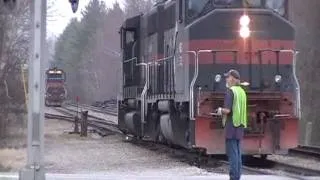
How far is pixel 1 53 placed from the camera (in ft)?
86.6

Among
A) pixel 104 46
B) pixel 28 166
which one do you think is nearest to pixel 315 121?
pixel 28 166

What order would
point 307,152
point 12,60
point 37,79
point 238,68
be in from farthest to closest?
point 12,60 → point 307,152 → point 238,68 → point 37,79

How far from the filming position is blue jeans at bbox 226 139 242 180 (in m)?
11.2

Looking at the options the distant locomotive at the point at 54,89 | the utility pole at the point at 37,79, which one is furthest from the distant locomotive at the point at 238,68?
the distant locomotive at the point at 54,89

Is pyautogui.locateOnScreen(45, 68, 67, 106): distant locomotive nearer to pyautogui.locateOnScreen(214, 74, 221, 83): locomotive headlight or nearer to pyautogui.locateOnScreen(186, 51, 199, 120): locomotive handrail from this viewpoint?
pyautogui.locateOnScreen(186, 51, 199, 120): locomotive handrail

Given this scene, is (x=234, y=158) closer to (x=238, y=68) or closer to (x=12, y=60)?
(x=238, y=68)

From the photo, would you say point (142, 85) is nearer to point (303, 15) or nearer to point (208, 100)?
point (208, 100)

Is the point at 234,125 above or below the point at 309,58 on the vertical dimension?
below

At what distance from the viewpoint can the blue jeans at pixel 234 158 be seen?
442 inches

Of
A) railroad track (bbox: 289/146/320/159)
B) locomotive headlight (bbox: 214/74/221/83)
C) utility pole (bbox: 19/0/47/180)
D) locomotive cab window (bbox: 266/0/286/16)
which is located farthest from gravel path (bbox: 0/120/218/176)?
utility pole (bbox: 19/0/47/180)

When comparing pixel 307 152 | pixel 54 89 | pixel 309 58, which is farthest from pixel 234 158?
pixel 54 89

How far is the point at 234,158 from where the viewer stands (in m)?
11.2

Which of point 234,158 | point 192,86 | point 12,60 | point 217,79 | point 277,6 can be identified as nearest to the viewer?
point 234,158

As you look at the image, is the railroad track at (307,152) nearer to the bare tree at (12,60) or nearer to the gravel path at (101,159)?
the gravel path at (101,159)
